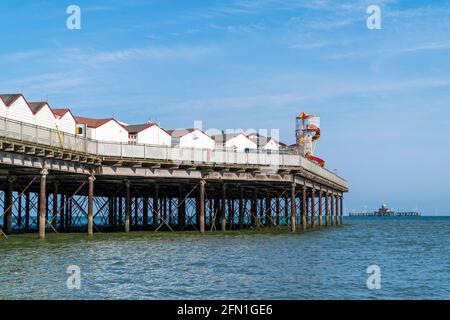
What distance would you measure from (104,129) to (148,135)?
177 inches

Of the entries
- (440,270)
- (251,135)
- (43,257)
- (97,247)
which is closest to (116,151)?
(97,247)

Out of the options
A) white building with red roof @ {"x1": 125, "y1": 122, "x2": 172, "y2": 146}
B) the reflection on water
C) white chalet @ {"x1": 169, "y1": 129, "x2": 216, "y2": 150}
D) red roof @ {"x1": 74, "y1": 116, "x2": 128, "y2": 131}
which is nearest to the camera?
the reflection on water

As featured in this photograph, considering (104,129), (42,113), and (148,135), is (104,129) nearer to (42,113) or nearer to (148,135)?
(148,135)

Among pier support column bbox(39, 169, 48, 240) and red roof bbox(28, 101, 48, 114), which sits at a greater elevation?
red roof bbox(28, 101, 48, 114)

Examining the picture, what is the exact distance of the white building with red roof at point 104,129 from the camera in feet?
175

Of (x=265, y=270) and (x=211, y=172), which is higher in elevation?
(x=211, y=172)

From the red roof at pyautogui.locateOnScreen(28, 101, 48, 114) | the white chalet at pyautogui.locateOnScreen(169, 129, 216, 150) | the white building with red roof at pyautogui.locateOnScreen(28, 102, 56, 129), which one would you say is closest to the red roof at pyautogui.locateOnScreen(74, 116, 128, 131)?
the white chalet at pyautogui.locateOnScreen(169, 129, 216, 150)

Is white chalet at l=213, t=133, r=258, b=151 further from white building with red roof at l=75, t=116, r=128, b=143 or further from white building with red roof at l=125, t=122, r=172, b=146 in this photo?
white building with red roof at l=75, t=116, r=128, b=143

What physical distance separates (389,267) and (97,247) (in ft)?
55.6

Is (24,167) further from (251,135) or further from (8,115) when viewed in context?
(251,135)

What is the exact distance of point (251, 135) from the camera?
7538 cm

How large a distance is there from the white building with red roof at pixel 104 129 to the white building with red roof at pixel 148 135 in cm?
82

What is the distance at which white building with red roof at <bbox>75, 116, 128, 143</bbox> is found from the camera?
5325 centimetres

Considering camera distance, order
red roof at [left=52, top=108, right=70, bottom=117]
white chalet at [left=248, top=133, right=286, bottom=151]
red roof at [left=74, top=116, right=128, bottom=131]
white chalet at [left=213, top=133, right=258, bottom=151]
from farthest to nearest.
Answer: white chalet at [left=248, top=133, right=286, bottom=151] → white chalet at [left=213, top=133, right=258, bottom=151] → red roof at [left=74, top=116, right=128, bottom=131] → red roof at [left=52, top=108, right=70, bottom=117]
